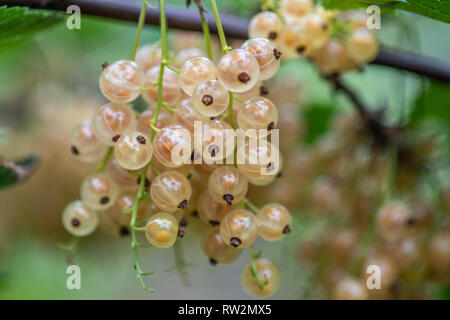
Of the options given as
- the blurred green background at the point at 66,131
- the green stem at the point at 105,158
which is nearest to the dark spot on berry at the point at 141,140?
the green stem at the point at 105,158

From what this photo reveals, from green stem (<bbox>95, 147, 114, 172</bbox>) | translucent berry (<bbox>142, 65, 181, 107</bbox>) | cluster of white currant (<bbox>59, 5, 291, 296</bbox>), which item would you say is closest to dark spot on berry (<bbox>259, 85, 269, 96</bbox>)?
cluster of white currant (<bbox>59, 5, 291, 296</bbox>)

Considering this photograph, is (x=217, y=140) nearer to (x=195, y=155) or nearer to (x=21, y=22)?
(x=195, y=155)

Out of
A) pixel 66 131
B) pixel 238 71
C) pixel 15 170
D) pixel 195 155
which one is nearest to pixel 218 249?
pixel 195 155

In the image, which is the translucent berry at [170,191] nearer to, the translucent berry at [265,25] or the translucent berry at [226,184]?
the translucent berry at [226,184]

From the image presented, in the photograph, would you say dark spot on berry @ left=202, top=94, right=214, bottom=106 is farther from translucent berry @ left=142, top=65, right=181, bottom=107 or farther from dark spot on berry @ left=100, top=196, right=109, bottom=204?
dark spot on berry @ left=100, top=196, right=109, bottom=204

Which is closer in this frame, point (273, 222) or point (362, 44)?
point (273, 222)
